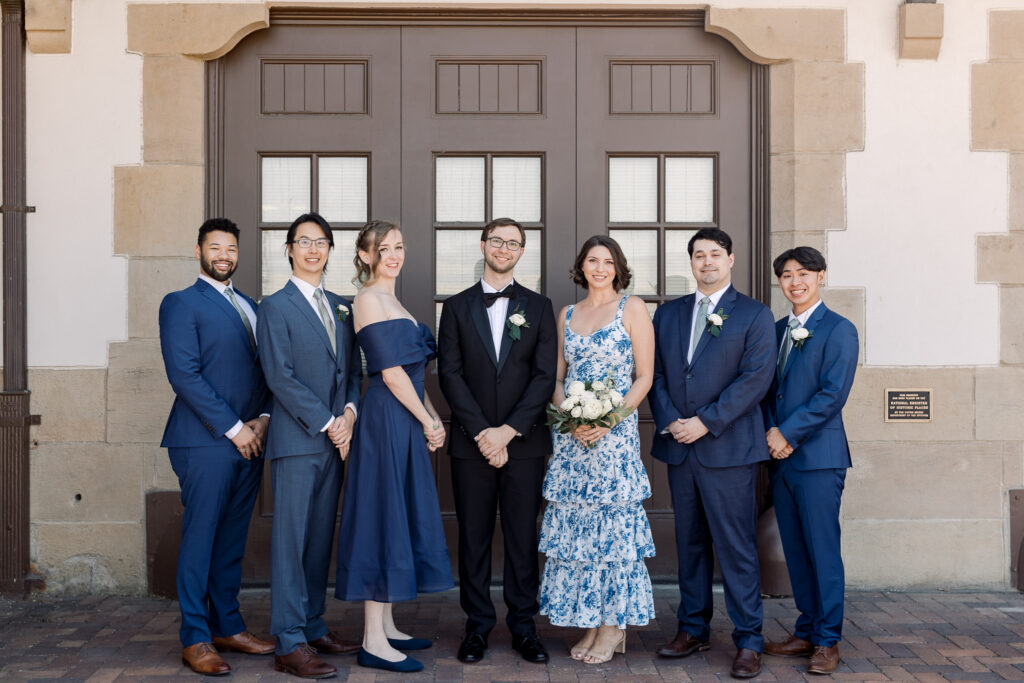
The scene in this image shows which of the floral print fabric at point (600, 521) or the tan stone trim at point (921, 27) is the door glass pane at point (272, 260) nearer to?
the floral print fabric at point (600, 521)

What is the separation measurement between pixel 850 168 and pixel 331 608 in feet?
13.2

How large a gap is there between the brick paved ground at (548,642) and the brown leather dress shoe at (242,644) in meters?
0.05

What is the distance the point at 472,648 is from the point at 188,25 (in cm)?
390

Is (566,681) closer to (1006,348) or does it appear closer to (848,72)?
(1006,348)

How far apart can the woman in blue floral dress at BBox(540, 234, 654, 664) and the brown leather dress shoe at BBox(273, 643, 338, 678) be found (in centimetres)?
104

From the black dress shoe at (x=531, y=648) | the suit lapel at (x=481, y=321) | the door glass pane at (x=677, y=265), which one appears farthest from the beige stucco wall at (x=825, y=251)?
the black dress shoe at (x=531, y=648)

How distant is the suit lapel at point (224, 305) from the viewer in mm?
4246

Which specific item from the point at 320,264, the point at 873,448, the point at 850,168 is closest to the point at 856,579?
the point at 873,448

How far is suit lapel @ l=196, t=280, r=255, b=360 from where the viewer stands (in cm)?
425

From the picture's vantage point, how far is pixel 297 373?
414cm

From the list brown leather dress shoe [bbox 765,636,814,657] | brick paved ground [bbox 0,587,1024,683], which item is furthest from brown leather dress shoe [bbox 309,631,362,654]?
brown leather dress shoe [bbox 765,636,814,657]

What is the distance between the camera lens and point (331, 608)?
5242 millimetres

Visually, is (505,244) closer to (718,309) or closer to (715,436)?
(718,309)

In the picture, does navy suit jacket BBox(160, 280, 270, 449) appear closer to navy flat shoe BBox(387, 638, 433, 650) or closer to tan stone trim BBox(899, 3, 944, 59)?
navy flat shoe BBox(387, 638, 433, 650)
